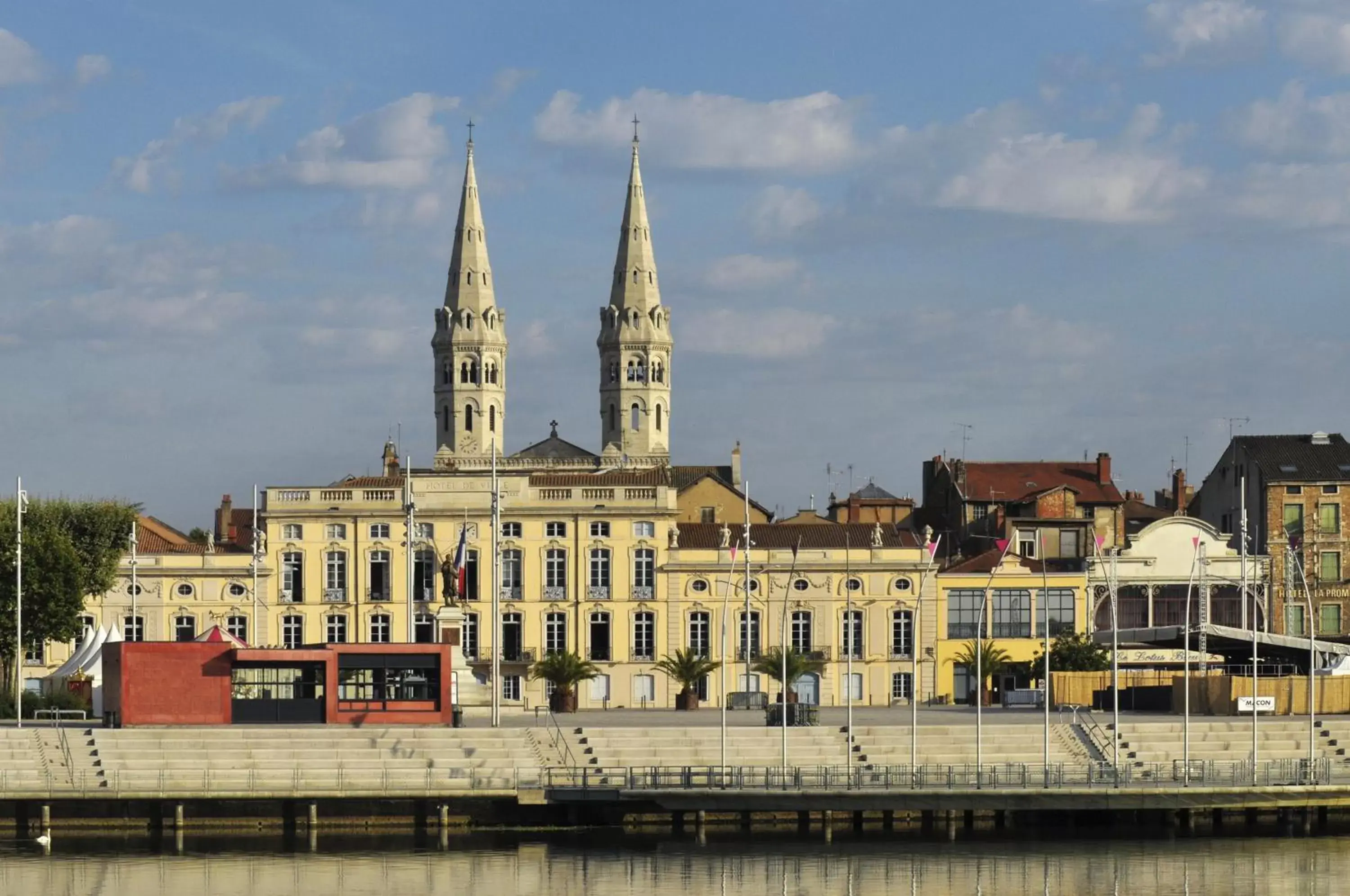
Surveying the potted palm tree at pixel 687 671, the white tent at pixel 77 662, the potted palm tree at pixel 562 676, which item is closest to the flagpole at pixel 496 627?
the potted palm tree at pixel 562 676

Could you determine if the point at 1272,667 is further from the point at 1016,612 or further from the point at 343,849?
the point at 343,849

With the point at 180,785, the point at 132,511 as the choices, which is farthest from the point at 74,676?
the point at 180,785

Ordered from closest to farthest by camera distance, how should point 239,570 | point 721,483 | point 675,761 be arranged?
point 675,761
point 239,570
point 721,483

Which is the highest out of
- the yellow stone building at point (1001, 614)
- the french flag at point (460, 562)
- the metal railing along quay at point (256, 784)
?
the french flag at point (460, 562)

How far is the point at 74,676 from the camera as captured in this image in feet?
296

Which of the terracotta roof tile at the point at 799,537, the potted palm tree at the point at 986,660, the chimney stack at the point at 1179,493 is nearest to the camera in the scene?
the potted palm tree at the point at 986,660

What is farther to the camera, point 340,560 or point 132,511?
point 340,560

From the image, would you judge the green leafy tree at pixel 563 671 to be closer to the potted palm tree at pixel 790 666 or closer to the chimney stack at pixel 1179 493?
the potted palm tree at pixel 790 666

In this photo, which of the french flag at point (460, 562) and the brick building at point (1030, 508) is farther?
the brick building at point (1030, 508)

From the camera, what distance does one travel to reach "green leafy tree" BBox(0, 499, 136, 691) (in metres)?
89.7

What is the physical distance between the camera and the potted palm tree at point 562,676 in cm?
9294

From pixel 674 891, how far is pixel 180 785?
1565cm

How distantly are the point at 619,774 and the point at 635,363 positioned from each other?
338 feet

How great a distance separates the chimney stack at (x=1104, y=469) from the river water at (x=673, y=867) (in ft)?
194
